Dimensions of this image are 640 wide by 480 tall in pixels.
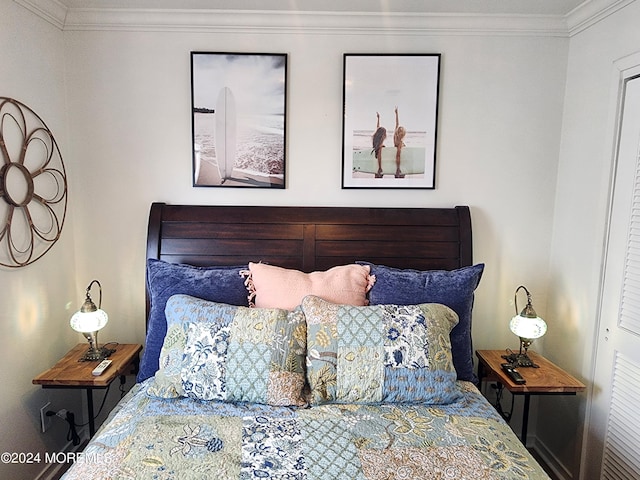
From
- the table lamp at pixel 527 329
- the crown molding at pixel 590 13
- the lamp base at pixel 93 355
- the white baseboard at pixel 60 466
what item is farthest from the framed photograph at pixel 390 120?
the white baseboard at pixel 60 466

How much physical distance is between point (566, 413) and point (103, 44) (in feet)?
10.9

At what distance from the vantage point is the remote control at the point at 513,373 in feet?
6.71

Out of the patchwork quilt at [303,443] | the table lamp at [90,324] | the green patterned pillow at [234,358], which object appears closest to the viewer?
the patchwork quilt at [303,443]

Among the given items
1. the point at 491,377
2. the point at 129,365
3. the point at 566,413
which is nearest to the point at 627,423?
the point at 566,413

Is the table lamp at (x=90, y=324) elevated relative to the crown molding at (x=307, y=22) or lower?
lower

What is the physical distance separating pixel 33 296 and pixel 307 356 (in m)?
1.45

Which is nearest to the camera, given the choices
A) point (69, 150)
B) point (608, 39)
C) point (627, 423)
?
point (627, 423)

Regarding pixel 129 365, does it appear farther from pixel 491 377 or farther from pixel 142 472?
pixel 491 377

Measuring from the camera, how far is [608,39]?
6.73ft

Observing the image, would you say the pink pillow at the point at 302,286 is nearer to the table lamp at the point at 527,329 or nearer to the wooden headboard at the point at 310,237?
the wooden headboard at the point at 310,237

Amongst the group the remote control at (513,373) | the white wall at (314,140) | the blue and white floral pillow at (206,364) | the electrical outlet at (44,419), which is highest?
the white wall at (314,140)

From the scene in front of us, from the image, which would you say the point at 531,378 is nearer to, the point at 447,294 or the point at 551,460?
the point at 447,294

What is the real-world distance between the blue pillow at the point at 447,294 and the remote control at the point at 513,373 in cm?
19

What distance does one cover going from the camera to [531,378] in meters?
2.09
